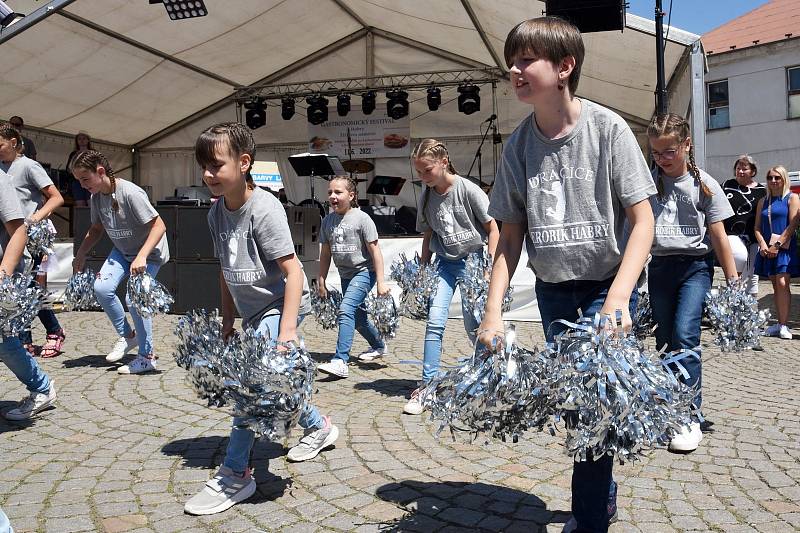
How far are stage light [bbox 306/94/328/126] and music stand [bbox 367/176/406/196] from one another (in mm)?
2697

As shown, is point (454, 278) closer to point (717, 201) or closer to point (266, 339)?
point (717, 201)

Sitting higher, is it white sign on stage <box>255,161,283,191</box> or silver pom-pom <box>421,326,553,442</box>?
white sign on stage <box>255,161,283,191</box>

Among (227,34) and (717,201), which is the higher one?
(227,34)

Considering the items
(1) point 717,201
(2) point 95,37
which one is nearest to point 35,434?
(1) point 717,201

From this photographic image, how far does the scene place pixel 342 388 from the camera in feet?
18.9

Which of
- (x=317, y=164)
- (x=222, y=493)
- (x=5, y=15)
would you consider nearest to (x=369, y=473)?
(x=222, y=493)

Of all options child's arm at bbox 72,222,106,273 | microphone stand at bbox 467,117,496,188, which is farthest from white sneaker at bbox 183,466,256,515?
microphone stand at bbox 467,117,496,188

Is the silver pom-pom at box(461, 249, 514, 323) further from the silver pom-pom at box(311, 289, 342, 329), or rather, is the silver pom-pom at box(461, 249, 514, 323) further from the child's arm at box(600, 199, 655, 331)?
the child's arm at box(600, 199, 655, 331)

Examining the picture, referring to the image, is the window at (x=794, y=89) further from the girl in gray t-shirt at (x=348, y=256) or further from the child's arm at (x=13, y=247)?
the child's arm at (x=13, y=247)

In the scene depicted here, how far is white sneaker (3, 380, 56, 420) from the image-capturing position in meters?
4.74

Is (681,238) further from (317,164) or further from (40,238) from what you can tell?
(317,164)

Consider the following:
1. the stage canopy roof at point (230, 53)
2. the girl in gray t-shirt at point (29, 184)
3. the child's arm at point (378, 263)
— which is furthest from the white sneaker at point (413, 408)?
the stage canopy roof at point (230, 53)

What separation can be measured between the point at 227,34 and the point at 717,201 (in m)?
12.7

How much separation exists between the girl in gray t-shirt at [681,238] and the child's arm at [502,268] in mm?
1809
